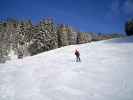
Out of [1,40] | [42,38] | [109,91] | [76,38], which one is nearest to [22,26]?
[1,40]

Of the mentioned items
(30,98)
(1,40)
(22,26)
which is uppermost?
(22,26)

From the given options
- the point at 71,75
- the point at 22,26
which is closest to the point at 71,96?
the point at 71,75

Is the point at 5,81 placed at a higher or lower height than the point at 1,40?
lower

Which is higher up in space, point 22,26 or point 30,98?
point 22,26

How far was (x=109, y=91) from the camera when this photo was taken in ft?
42.1

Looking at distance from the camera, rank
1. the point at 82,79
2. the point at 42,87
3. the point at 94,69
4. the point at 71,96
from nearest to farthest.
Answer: the point at 71,96, the point at 42,87, the point at 82,79, the point at 94,69

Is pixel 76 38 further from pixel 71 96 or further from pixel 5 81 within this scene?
pixel 71 96

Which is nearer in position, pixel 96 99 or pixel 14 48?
pixel 96 99

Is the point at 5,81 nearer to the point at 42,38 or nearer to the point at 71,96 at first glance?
the point at 71,96

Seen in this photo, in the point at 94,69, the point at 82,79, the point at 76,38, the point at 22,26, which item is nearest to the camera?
the point at 82,79

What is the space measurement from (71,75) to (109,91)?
18.3 feet

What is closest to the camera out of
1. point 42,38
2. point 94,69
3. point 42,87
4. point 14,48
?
point 42,87

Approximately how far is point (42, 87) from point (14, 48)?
41.8 metres

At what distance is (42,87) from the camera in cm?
1524
